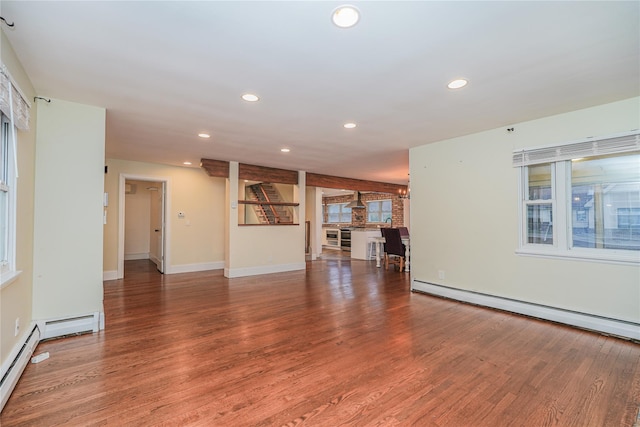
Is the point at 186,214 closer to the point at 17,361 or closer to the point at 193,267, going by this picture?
the point at 193,267

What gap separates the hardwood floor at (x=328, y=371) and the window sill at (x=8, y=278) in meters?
0.72

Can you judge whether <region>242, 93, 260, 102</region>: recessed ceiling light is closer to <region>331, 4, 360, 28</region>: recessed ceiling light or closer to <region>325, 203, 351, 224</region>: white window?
<region>331, 4, 360, 28</region>: recessed ceiling light

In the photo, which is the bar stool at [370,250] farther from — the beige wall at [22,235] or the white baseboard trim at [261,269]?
the beige wall at [22,235]

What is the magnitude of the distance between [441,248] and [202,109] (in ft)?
12.3

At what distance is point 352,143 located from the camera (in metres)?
4.43

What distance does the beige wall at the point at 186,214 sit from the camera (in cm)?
562

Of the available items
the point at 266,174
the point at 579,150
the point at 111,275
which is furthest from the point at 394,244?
the point at 111,275

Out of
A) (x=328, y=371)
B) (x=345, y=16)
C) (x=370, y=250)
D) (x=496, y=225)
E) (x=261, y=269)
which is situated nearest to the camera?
(x=345, y=16)

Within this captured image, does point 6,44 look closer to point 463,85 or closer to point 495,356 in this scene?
point 463,85

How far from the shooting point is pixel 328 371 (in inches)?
88.8

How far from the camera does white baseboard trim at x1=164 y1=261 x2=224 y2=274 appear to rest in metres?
6.16

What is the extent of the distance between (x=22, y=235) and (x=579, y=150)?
5446mm

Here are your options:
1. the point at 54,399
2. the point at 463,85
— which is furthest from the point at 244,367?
the point at 463,85

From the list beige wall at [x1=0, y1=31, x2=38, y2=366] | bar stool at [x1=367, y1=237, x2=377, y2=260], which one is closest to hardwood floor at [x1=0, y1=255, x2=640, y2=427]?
beige wall at [x1=0, y1=31, x2=38, y2=366]
